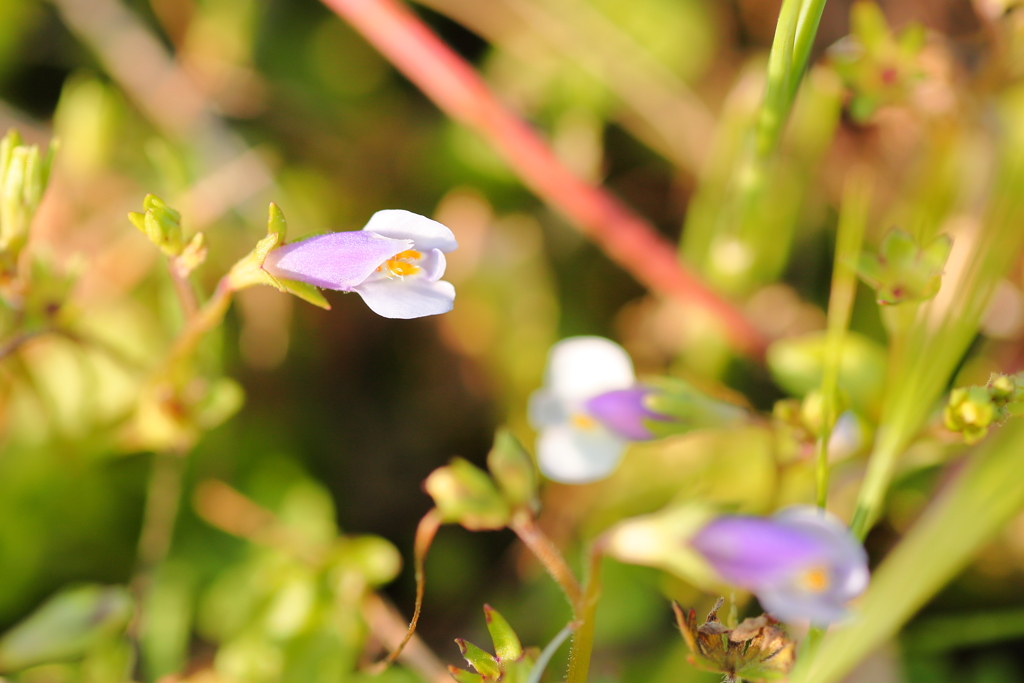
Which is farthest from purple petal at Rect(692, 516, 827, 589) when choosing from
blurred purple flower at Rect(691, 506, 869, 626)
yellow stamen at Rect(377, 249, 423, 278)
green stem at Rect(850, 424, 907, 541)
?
yellow stamen at Rect(377, 249, 423, 278)

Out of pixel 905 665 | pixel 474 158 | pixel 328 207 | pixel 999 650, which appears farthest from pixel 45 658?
pixel 999 650

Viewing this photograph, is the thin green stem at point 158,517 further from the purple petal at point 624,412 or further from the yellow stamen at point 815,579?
the yellow stamen at point 815,579

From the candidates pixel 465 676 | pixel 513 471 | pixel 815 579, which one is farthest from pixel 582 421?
pixel 815 579

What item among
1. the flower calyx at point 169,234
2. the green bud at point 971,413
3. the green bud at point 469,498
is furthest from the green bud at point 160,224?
the green bud at point 971,413

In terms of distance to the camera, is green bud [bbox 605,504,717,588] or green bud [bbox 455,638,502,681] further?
green bud [bbox 455,638,502,681]

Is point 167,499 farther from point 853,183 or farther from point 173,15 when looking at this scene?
point 853,183

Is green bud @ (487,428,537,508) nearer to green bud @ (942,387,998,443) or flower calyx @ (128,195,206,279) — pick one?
flower calyx @ (128,195,206,279)

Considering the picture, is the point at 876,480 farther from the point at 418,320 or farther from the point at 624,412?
the point at 418,320
